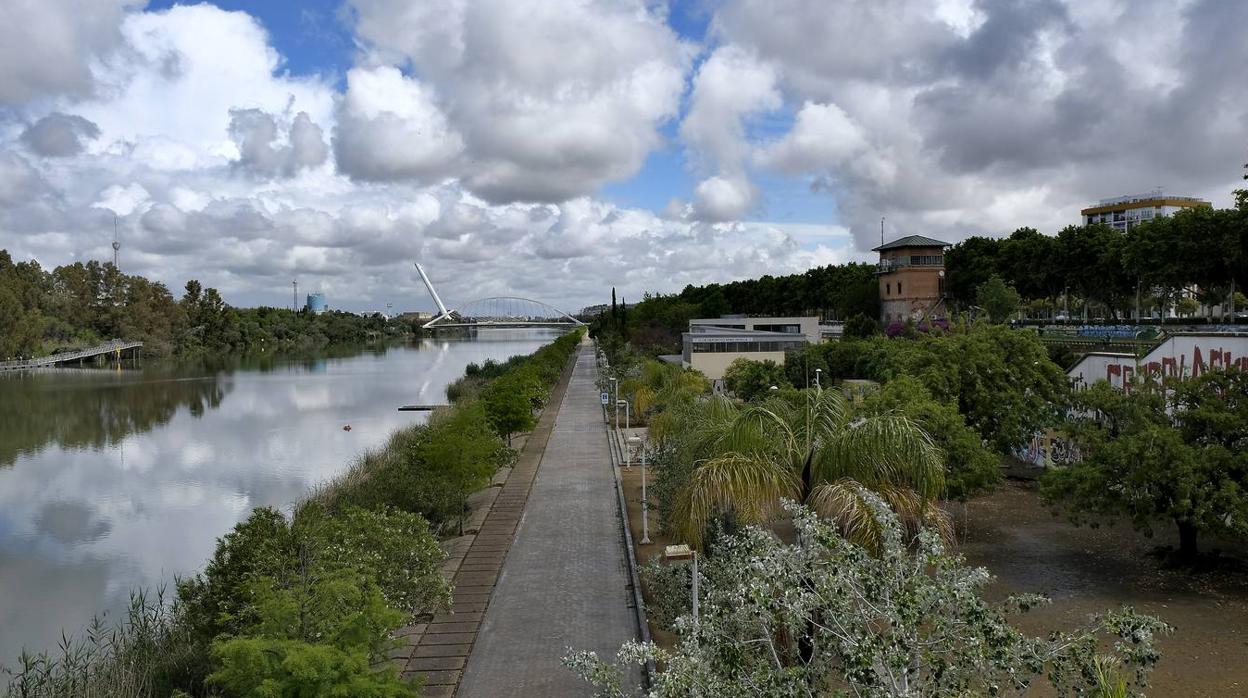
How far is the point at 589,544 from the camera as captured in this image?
17.1 meters

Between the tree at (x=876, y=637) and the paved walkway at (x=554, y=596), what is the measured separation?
468cm

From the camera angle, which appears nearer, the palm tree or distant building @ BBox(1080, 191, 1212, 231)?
the palm tree

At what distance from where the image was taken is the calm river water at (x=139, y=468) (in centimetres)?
1750

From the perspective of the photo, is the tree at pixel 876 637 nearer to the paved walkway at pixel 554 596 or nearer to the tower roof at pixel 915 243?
the paved walkway at pixel 554 596

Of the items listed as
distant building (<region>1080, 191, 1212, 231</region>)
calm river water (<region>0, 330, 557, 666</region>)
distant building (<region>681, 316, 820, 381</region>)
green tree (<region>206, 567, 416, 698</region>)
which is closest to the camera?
green tree (<region>206, 567, 416, 698</region>)

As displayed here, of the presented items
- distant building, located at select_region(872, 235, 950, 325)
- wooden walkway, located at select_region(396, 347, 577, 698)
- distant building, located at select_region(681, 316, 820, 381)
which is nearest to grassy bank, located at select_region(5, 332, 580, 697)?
wooden walkway, located at select_region(396, 347, 577, 698)

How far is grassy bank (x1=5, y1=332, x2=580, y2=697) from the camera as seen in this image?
284 inches

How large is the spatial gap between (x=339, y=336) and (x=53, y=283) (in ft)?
177

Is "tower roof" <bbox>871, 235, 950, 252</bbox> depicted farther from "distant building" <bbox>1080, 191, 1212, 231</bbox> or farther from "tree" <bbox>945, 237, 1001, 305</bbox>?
"distant building" <bbox>1080, 191, 1212, 231</bbox>

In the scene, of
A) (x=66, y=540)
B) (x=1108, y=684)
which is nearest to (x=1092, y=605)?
(x=1108, y=684)

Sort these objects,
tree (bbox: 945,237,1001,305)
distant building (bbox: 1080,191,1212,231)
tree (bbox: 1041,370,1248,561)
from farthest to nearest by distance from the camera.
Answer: distant building (bbox: 1080,191,1212,231)
tree (bbox: 945,237,1001,305)
tree (bbox: 1041,370,1248,561)

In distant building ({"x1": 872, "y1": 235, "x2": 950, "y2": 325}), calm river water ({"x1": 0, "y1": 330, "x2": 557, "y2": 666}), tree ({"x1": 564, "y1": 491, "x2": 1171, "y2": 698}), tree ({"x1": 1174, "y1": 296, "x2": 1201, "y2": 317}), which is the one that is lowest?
calm river water ({"x1": 0, "y1": 330, "x2": 557, "y2": 666})

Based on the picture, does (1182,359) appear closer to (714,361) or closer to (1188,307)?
(714,361)

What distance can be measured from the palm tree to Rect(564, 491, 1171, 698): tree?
8.17 feet
